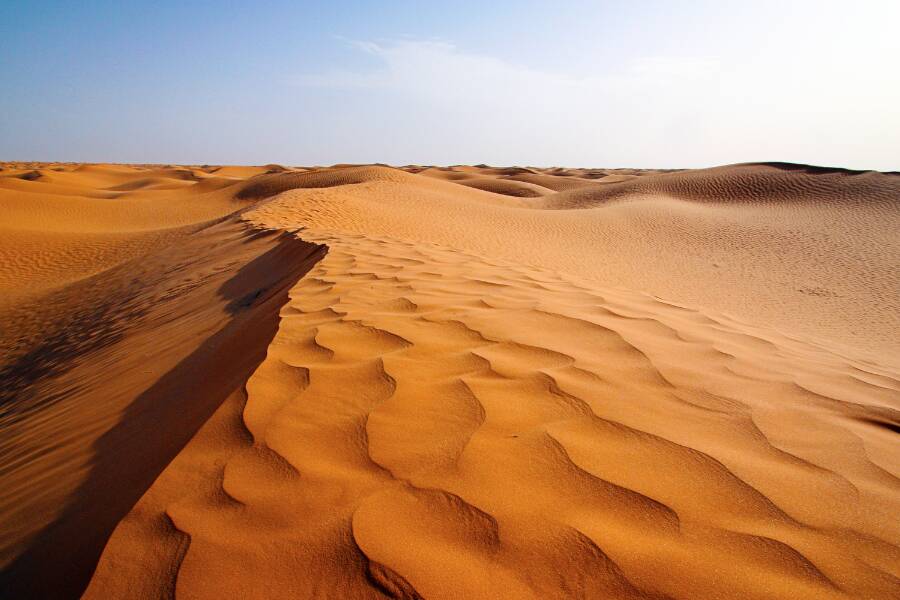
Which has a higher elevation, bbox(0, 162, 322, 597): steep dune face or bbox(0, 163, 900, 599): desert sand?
bbox(0, 163, 900, 599): desert sand

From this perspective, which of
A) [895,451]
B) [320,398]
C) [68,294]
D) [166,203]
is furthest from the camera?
[166,203]

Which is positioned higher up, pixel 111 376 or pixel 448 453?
pixel 448 453

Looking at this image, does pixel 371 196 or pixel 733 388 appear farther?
pixel 371 196

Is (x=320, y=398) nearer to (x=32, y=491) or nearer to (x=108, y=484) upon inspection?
(x=108, y=484)

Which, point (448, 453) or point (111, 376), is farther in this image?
point (111, 376)

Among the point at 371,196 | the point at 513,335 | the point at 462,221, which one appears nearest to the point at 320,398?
the point at 513,335

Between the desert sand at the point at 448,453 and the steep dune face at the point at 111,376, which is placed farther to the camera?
the steep dune face at the point at 111,376

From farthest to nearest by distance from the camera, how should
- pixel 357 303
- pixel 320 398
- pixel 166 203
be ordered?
1. pixel 166 203
2. pixel 357 303
3. pixel 320 398

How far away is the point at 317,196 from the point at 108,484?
11.6m

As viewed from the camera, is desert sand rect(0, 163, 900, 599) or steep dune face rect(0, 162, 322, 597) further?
steep dune face rect(0, 162, 322, 597)

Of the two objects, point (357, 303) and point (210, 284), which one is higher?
point (357, 303)

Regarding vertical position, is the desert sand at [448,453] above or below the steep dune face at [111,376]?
above

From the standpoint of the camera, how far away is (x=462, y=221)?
508 inches

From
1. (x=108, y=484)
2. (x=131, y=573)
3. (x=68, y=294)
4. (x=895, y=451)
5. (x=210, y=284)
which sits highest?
(x=895, y=451)
